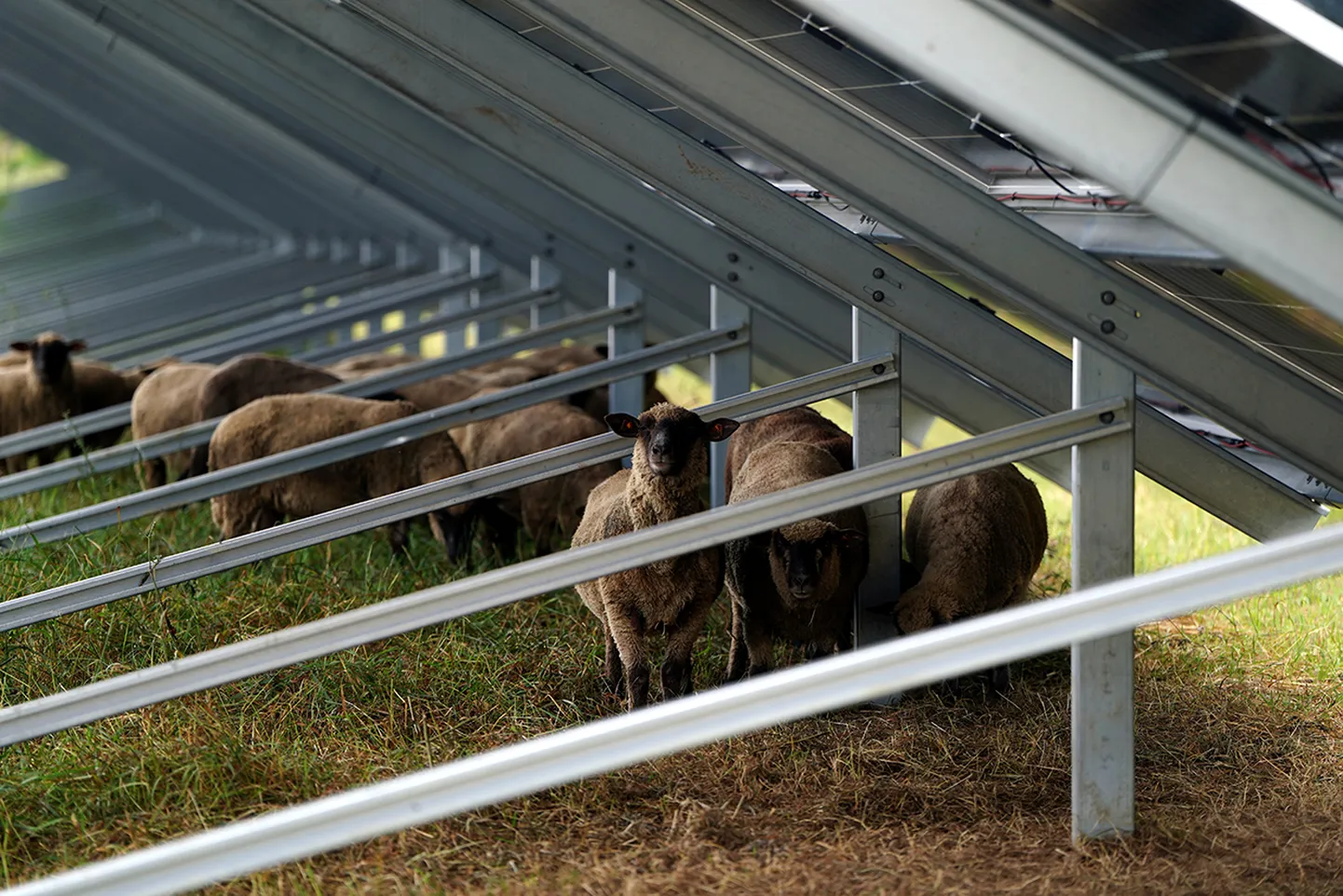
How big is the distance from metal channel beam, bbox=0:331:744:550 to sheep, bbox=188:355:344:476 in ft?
6.55

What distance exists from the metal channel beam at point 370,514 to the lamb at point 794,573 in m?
0.34

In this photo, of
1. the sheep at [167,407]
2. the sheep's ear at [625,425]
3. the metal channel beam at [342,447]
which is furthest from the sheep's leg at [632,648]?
the sheep at [167,407]

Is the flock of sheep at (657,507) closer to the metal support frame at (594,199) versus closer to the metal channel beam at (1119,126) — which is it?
the metal support frame at (594,199)

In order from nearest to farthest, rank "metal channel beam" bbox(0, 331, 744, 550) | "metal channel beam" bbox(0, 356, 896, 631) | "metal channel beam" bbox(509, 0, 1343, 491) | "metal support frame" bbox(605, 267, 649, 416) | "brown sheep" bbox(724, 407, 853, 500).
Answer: "metal channel beam" bbox(509, 0, 1343, 491) < "metal channel beam" bbox(0, 356, 896, 631) < "metal channel beam" bbox(0, 331, 744, 550) < "brown sheep" bbox(724, 407, 853, 500) < "metal support frame" bbox(605, 267, 649, 416)

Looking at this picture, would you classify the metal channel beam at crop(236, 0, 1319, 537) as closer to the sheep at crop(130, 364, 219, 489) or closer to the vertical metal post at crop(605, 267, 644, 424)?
the vertical metal post at crop(605, 267, 644, 424)

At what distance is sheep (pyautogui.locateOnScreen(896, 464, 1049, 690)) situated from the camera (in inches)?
195

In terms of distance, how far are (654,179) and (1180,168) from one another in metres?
2.40

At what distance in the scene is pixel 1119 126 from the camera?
2248 millimetres

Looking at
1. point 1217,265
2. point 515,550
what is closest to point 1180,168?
point 1217,265

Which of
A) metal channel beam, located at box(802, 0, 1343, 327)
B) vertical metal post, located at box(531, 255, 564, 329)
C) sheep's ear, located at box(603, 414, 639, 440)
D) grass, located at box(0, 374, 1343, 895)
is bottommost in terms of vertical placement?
grass, located at box(0, 374, 1343, 895)

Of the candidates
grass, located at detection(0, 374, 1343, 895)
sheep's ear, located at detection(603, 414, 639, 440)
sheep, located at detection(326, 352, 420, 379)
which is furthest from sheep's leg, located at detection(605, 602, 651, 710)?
sheep, located at detection(326, 352, 420, 379)

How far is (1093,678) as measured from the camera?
361cm

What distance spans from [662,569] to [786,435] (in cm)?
155

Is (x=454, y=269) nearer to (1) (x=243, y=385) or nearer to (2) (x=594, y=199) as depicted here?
(1) (x=243, y=385)
